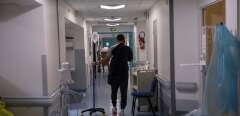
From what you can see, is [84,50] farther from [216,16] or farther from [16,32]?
[216,16]

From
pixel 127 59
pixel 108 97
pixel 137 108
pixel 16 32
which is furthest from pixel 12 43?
pixel 108 97

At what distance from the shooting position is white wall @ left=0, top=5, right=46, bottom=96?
3746mm

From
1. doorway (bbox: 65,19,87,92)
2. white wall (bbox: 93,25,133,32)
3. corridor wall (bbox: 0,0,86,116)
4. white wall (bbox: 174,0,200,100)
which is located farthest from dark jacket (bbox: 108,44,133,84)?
white wall (bbox: 93,25,133,32)

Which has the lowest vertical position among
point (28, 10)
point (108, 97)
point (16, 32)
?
point (108, 97)

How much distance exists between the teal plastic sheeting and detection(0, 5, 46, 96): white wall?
2.16 m

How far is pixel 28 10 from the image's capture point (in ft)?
12.2

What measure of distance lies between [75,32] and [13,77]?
17.0 feet

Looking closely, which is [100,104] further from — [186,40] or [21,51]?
[21,51]

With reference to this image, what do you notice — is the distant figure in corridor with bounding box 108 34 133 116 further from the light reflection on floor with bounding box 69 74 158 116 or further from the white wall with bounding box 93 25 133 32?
the white wall with bounding box 93 25 133 32

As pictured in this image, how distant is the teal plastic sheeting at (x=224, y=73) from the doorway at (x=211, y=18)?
793mm

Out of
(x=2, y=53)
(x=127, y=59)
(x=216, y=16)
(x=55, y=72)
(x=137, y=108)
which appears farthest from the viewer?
(x=137, y=108)

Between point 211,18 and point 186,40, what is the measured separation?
2.02 feet

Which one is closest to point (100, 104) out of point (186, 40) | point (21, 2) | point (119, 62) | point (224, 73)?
point (119, 62)

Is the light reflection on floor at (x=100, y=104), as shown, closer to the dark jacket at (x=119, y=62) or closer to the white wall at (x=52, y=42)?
the dark jacket at (x=119, y=62)
